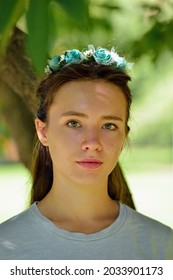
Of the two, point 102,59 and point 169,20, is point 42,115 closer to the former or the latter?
point 102,59

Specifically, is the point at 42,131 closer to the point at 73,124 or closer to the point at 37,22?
the point at 73,124

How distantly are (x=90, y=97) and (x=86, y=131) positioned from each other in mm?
61

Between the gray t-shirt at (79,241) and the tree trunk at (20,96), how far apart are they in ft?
0.62

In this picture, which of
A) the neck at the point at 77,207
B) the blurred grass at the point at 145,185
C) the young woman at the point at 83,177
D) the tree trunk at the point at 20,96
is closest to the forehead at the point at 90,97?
the young woman at the point at 83,177

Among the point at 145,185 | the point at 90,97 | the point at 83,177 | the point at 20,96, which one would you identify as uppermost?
the point at 145,185

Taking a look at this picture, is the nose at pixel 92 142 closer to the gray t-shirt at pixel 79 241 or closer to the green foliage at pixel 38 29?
the gray t-shirt at pixel 79 241

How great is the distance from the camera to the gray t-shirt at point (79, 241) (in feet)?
3.72

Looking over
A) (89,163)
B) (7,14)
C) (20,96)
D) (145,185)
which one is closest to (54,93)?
(89,163)

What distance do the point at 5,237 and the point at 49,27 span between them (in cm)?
42

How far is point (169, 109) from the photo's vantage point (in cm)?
981

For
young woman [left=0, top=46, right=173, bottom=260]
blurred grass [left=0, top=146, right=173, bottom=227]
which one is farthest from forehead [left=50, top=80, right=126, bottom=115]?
blurred grass [left=0, top=146, right=173, bottom=227]

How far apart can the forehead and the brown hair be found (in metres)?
0.01

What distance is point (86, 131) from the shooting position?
1136mm

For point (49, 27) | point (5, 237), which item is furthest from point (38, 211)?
point (49, 27)
